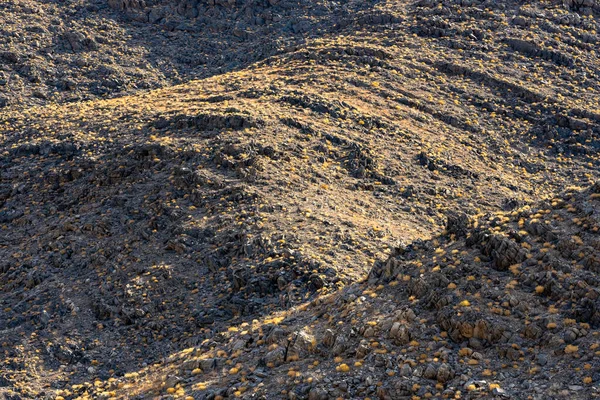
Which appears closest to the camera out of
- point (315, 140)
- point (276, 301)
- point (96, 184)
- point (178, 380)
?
point (178, 380)

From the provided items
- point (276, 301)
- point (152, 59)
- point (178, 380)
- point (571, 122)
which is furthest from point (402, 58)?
point (178, 380)

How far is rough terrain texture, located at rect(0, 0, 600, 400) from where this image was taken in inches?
742

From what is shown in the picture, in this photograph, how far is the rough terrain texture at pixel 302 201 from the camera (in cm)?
1886

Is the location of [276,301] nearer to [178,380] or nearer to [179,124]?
[178,380]

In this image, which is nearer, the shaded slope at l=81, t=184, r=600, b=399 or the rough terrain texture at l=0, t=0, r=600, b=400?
the shaded slope at l=81, t=184, r=600, b=399

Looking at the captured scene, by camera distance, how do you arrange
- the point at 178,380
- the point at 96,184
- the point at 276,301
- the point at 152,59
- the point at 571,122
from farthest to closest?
1. the point at 152,59
2. the point at 571,122
3. the point at 96,184
4. the point at 276,301
5. the point at 178,380

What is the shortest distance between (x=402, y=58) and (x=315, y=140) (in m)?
13.8

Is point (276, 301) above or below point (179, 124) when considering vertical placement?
below

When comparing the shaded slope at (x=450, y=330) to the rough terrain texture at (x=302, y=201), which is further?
the rough terrain texture at (x=302, y=201)

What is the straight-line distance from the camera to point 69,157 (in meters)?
37.8

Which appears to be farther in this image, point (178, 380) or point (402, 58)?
point (402, 58)

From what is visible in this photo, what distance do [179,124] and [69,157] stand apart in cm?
602

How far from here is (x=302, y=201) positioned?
32344mm

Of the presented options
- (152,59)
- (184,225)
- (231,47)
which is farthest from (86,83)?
(184,225)
